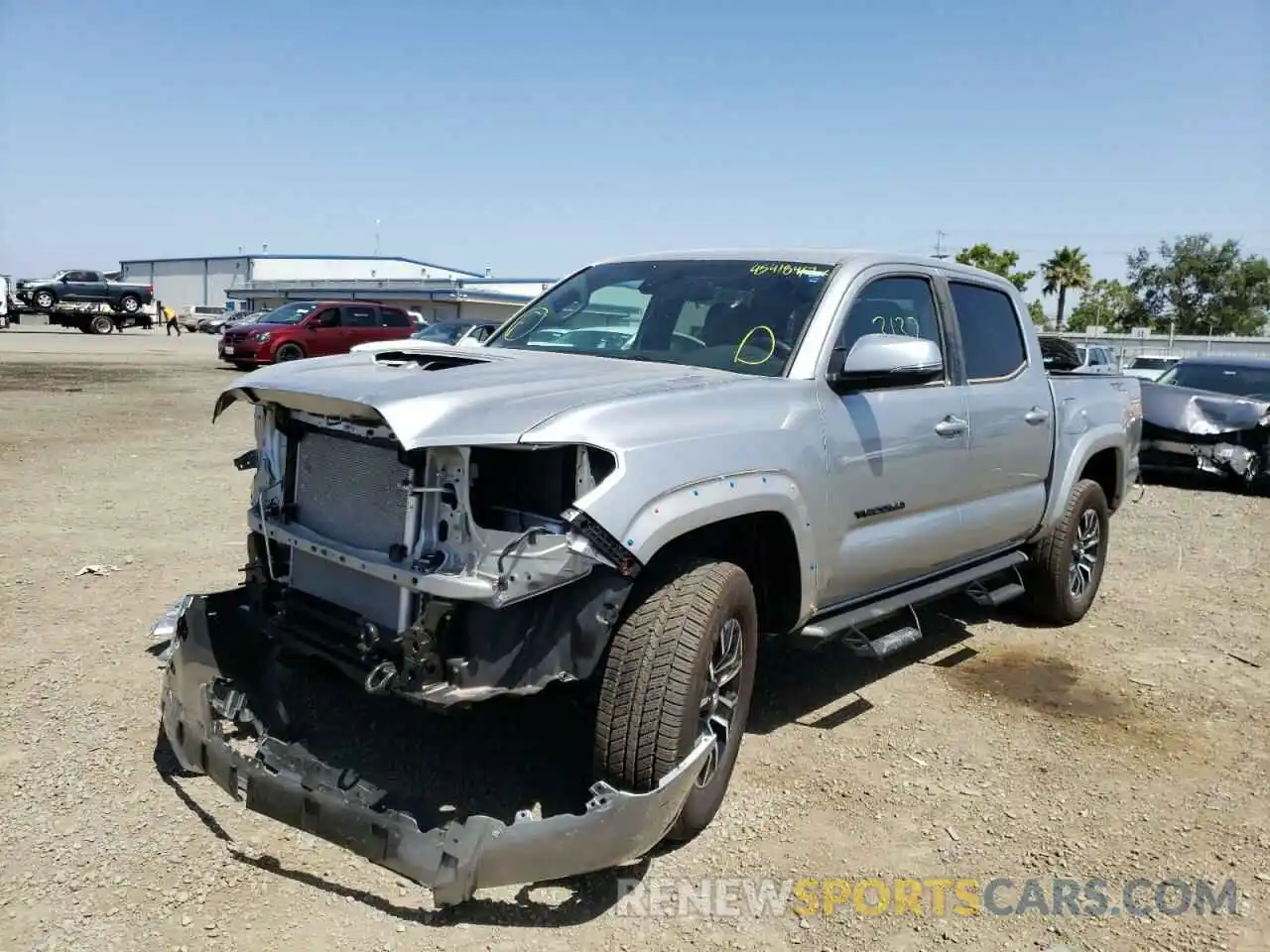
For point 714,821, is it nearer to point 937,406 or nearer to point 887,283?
point 937,406

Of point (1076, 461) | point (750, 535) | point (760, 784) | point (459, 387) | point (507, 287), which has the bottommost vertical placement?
point (760, 784)

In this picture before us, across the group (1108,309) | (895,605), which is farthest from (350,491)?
(1108,309)

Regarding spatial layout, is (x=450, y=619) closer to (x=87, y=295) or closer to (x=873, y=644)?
(x=873, y=644)

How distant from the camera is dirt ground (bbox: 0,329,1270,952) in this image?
2.98 m

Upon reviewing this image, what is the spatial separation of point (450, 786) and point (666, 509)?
1376mm

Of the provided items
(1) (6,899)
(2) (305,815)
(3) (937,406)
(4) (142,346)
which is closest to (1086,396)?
(3) (937,406)

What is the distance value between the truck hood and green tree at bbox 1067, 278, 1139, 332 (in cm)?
7400

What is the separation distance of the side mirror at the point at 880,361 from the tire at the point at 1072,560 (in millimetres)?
2317

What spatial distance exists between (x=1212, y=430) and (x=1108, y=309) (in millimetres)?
68282

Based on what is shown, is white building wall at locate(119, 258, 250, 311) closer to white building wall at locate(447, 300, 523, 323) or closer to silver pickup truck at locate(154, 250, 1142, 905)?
white building wall at locate(447, 300, 523, 323)

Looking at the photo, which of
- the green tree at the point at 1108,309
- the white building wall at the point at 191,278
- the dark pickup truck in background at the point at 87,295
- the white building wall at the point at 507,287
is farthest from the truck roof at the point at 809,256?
the white building wall at the point at 191,278

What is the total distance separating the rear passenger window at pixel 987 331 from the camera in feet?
16.3

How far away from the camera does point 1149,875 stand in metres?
3.39

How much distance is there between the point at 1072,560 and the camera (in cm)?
595
